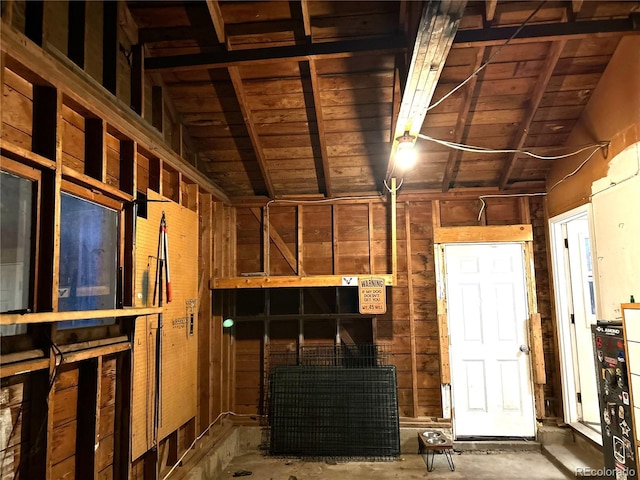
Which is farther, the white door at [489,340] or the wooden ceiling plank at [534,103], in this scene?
the white door at [489,340]

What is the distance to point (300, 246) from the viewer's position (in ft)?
15.0

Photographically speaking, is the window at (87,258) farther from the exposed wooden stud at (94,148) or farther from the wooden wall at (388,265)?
the wooden wall at (388,265)

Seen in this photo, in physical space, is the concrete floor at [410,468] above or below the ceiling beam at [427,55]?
below

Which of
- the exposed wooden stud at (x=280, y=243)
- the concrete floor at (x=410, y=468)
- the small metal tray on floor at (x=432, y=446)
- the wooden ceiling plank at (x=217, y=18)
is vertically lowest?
the concrete floor at (x=410, y=468)

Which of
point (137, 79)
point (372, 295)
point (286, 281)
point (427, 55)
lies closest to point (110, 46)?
point (137, 79)

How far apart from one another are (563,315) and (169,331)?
12.7ft

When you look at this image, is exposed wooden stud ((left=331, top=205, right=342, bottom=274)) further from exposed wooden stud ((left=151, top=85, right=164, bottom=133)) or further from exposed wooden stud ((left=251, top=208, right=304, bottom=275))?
exposed wooden stud ((left=151, top=85, right=164, bottom=133))

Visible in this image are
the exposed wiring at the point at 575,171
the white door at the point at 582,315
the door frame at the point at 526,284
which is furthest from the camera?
the door frame at the point at 526,284

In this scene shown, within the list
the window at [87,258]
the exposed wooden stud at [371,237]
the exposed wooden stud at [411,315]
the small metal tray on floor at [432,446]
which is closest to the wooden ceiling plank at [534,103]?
the exposed wooden stud at [411,315]

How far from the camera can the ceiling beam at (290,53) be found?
284 centimetres

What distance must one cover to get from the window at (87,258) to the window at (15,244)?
0.73 feet

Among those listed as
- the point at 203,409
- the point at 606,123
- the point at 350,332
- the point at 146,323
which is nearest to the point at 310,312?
the point at 350,332

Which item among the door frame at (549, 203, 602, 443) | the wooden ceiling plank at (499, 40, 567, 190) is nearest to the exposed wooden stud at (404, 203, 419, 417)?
the wooden ceiling plank at (499, 40, 567, 190)

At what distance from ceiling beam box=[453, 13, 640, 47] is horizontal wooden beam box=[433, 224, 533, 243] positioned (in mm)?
2060
